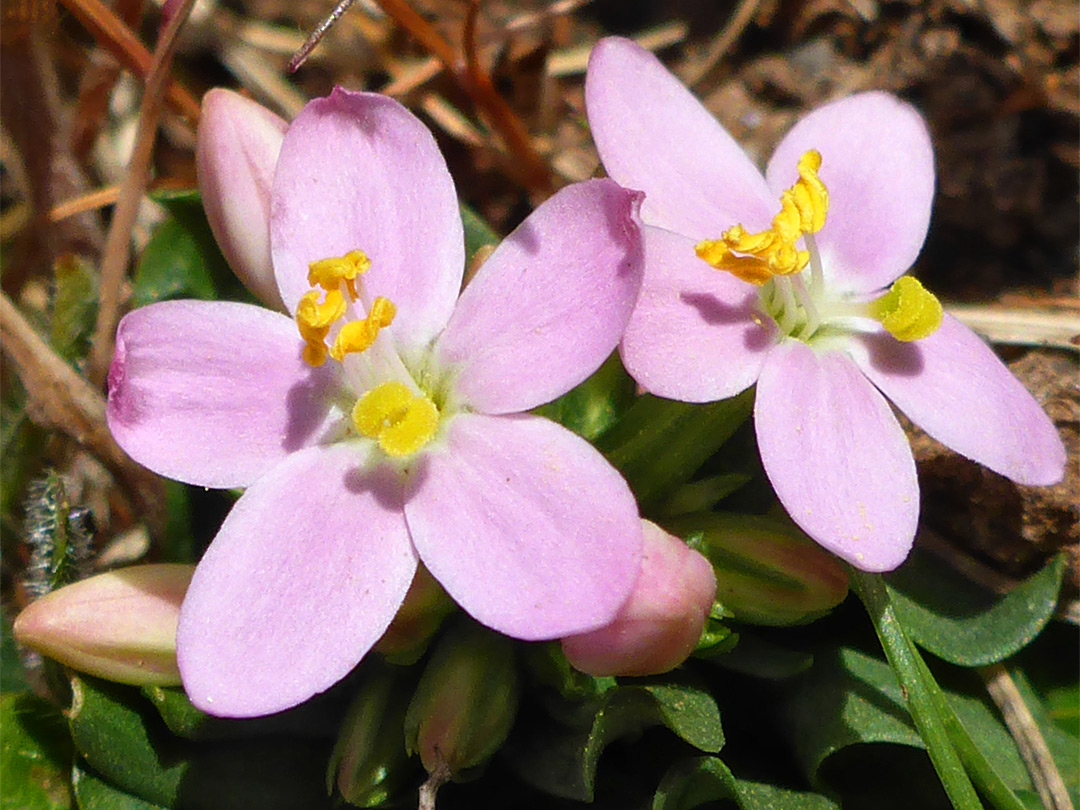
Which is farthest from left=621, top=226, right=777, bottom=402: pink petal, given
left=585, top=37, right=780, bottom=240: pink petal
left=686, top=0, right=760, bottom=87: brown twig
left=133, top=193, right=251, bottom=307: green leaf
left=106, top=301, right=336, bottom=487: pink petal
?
left=686, top=0, right=760, bottom=87: brown twig

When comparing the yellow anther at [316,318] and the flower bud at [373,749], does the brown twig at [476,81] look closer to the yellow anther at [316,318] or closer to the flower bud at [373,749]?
the yellow anther at [316,318]

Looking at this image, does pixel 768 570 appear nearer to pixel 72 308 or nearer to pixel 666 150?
pixel 666 150

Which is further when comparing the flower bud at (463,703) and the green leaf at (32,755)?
the green leaf at (32,755)

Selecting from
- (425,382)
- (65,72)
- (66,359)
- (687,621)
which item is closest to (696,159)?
(425,382)

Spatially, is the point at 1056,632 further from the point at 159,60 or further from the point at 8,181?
the point at 8,181

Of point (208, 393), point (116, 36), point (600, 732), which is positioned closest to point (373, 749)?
point (600, 732)

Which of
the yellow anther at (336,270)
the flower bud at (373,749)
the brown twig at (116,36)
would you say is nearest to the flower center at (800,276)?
the yellow anther at (336,270)

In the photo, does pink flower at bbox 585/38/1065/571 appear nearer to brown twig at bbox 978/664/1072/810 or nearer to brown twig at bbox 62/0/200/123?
brown twig at bbox 978/664/1072/810
